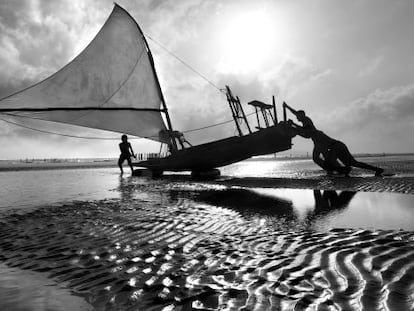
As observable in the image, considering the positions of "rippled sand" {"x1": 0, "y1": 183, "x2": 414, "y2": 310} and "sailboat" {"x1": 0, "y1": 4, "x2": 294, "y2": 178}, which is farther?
"sailboat" {"x1": 0, "y1": 4, "x2": 294, "y2": 178}

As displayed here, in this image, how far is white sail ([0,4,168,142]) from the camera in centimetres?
1479

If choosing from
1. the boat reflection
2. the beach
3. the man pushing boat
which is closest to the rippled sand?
the beach

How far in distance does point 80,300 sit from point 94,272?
1.98ft

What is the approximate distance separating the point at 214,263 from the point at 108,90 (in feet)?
53.4

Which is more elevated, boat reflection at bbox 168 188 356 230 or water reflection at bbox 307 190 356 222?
boat reflection at bbox 168 188 356 230

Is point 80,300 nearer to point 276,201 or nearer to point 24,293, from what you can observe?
point 24,293

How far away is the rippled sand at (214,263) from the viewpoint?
212 centimetres

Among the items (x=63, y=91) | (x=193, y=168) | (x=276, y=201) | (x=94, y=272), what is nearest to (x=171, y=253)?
(x=94, y=272)

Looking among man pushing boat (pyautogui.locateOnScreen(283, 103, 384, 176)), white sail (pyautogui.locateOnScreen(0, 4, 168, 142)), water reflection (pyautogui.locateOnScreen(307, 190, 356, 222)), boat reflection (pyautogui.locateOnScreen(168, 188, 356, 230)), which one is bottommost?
water reflection (pyautogui.locateOnScreen(307, 190, 356, 222))

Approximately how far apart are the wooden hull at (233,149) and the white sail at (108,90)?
3092 millimetres

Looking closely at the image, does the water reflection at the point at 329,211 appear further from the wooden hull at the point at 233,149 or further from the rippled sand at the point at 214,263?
the wooden hull at the point at 233,149

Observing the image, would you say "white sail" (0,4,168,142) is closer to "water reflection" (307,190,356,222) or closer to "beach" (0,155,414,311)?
"beach" (0,155,414,311)

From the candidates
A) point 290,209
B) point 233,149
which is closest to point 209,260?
point 290,209

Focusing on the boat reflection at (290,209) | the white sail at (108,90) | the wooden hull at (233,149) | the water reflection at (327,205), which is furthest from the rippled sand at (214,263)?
the white sail at (108,90)
